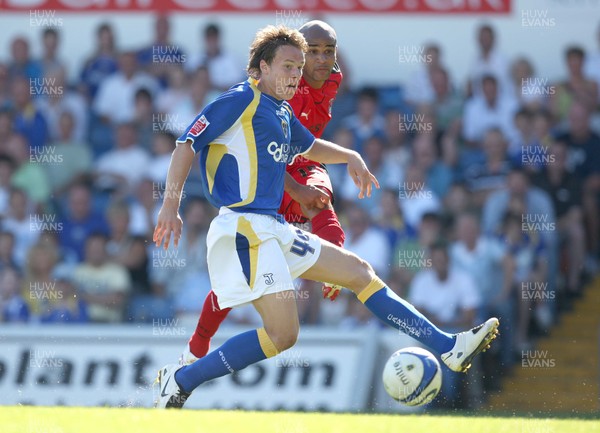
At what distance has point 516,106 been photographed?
11891 mm

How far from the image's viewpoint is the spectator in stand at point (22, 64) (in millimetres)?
13125

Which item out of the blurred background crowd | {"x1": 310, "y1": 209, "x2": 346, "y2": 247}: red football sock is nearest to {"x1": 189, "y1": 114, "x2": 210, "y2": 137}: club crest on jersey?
{"x1": 310, "y1": 209, "x2": 346, "y2": 247}: red football sock

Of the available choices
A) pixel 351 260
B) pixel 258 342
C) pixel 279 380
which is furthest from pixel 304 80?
pixel 279 380

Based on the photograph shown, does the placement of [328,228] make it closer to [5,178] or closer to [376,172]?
[376,172]

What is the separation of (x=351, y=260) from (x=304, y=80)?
1.39 metres

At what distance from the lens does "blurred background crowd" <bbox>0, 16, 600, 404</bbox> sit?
1062cm

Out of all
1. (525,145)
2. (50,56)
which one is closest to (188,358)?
(525,145)

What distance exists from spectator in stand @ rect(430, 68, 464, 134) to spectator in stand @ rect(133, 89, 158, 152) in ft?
9.84

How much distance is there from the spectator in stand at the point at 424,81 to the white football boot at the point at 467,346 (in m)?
5.95

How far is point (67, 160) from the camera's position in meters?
12.5

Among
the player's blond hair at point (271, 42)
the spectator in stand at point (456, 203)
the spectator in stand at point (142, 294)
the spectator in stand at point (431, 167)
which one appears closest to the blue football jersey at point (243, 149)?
the player's blond hair at point (271, 42)

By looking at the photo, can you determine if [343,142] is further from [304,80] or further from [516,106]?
[304,80]

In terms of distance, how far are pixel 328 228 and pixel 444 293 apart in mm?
3489

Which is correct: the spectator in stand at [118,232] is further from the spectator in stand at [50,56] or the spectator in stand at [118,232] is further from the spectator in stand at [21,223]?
the spectator in stand at [50,56]
